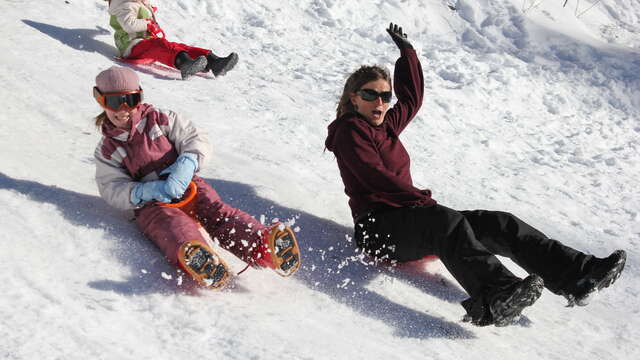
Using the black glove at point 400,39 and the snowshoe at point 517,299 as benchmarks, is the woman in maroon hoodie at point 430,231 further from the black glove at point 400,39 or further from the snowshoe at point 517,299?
the black glove at point 400,39

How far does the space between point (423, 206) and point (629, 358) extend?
45.4 inches

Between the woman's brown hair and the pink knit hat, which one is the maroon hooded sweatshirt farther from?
the pink knit hat

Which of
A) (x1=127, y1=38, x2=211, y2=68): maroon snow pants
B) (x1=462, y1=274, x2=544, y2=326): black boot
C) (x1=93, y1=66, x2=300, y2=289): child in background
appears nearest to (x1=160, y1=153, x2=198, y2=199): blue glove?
(x1=93, y1=66, x2=300, y2=289): child in background

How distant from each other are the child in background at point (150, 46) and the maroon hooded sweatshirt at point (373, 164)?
237 centimetres

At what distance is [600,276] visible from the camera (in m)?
2.53

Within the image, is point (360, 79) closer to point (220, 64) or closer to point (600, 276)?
point (600, 276)

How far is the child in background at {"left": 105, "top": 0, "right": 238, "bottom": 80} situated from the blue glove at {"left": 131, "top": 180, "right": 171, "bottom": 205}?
103 inches

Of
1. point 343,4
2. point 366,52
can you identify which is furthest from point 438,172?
point 343,4

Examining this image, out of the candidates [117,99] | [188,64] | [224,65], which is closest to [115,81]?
[117,99]

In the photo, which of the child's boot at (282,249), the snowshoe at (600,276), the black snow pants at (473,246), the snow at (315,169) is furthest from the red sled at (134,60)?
the snowshoe at (600,276)

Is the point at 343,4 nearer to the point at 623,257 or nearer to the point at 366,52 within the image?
the point at 366,52

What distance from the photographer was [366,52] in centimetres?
655

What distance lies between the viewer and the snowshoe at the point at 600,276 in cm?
251

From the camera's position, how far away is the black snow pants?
8.30ft
